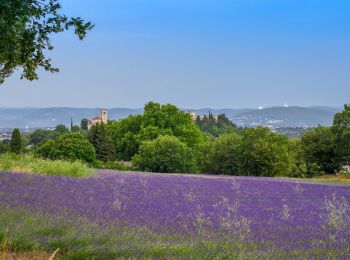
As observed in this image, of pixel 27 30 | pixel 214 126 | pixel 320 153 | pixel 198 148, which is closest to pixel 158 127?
pixel 198 148

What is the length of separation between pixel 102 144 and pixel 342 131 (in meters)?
36.2

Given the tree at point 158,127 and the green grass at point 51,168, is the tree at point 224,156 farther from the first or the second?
the green grass at point 51,168

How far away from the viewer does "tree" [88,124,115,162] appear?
238 feet

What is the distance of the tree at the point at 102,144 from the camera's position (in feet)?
238

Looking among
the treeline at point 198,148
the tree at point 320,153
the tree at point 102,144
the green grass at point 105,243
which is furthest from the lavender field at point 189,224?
the tree at point 102,144

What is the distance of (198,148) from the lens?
2793 inches

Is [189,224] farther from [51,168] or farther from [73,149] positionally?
[73,149]

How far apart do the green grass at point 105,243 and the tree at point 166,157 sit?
4620 centimetres

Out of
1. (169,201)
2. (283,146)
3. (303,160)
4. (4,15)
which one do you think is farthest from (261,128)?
(4,15)

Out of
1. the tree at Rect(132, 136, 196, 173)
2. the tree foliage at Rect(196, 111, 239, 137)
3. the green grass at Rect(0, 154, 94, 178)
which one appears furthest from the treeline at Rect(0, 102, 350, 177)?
the tree foliage at Rect(196, 111, 239, 137)

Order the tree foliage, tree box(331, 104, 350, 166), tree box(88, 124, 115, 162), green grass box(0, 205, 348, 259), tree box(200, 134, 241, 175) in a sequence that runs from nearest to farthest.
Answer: green grass box(0, 205, 348, 259) → tree box(331, 104, 350, 166) → tree box(200, 134, 241, 175) → tree box(88, 124, 115, 162) → the tree foliage

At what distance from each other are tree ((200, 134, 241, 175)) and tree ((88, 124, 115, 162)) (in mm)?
16613

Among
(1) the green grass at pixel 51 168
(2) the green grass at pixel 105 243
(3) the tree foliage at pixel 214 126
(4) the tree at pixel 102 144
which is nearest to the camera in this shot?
(2) the green grass at pixel 105 243

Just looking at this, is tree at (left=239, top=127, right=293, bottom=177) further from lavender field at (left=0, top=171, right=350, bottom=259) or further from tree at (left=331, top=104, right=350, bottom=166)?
lavender field at (left=0, top=171, right=350, bottom=259)
